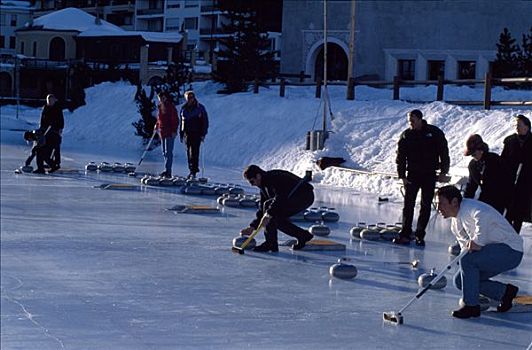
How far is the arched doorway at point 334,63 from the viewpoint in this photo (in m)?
51.8

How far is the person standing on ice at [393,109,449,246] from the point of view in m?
14.7

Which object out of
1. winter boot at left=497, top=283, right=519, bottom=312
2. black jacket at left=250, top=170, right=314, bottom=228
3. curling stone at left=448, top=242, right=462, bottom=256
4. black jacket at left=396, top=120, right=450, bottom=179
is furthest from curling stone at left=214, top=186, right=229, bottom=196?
winter boot at left=497, top=283, right=519, bottom=312

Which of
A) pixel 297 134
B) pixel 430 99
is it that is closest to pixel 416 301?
pixel 297 134

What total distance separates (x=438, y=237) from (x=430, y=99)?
18.9 metres

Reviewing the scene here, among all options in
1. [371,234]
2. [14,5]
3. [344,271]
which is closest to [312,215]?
[371,234]

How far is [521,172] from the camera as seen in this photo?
1427 cm

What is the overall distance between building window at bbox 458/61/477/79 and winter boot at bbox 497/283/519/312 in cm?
3950

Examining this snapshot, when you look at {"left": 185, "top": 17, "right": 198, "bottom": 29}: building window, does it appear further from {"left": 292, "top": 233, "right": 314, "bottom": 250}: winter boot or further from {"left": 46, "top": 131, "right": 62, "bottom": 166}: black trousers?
{"left": 292, "top": 233, "right": 314, "bottom": 250}: winter boot

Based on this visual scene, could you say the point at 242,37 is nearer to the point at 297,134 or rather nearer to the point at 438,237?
the point at 297,134

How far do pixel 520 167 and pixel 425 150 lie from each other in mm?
1180

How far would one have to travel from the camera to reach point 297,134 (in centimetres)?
3291

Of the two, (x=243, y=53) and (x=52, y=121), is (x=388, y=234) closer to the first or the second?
(x=52, y=121)

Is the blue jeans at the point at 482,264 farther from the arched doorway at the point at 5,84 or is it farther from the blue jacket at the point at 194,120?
the arched doorway at the point at 5,84

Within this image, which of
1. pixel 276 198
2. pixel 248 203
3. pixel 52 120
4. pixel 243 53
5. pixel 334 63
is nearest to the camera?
pixel 276 198
